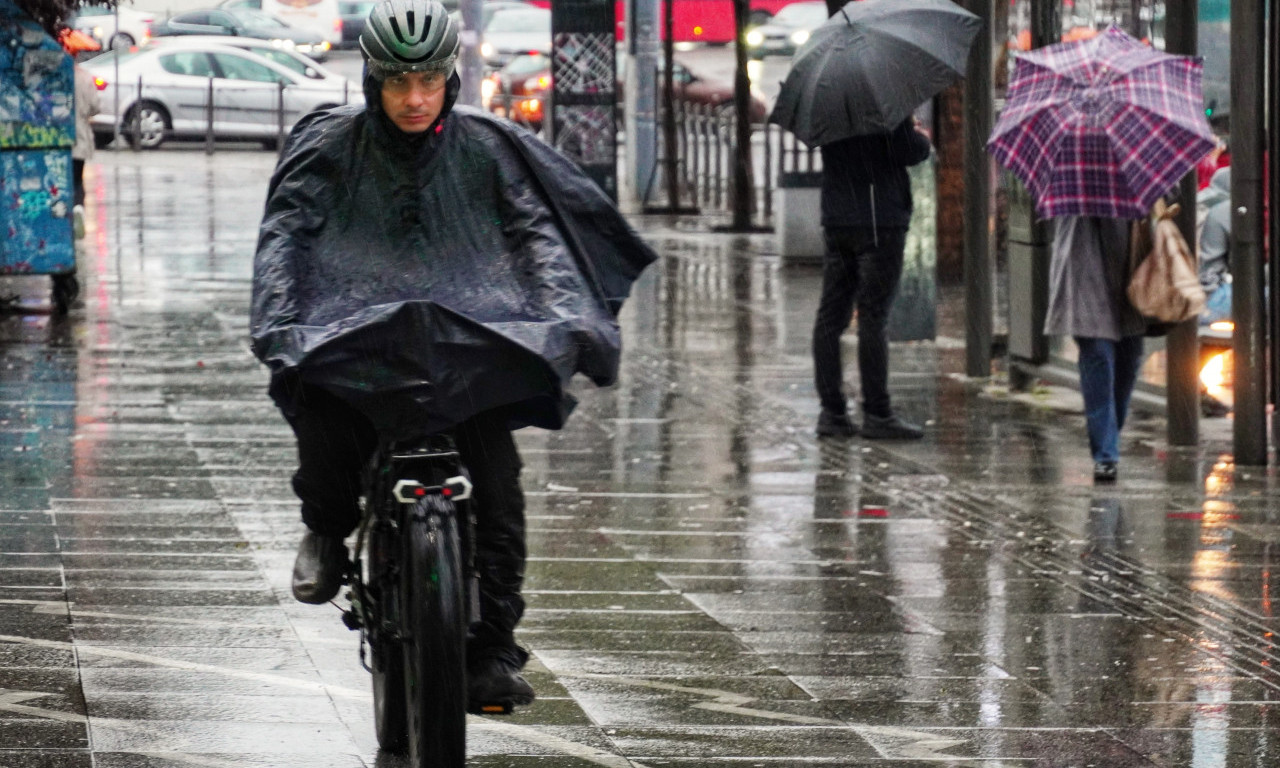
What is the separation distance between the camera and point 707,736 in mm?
5230

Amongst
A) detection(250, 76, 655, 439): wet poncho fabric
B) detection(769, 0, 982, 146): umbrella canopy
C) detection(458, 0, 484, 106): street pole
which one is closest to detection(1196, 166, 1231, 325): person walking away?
detection(769, 0, 982, 146): umbrella canopy

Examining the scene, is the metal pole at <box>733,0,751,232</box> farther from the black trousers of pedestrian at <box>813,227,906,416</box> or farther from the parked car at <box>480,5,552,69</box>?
the parked car at <box>480,5,552,69</box>

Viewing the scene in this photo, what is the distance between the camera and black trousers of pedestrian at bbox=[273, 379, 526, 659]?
467 cm

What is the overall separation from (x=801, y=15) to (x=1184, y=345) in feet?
107

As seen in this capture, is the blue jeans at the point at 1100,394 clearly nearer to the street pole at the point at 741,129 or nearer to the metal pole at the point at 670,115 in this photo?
the street pole at the point at 741,129

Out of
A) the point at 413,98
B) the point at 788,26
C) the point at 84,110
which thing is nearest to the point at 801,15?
the point at 788,26

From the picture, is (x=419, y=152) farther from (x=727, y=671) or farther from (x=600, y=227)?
(x=727, y=671)

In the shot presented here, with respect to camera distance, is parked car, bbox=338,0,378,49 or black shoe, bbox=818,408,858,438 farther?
parked car, bbox=338,0,378,49

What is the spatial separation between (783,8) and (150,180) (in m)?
20.8

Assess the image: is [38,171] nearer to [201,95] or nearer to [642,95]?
[642,95]

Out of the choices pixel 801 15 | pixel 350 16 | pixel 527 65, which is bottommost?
pixel 527 65

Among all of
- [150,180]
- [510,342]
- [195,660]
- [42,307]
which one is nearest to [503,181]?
[510,342]

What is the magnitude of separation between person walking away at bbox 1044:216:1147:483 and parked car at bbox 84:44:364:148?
21.9 metres

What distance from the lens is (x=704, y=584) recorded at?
274 inches
